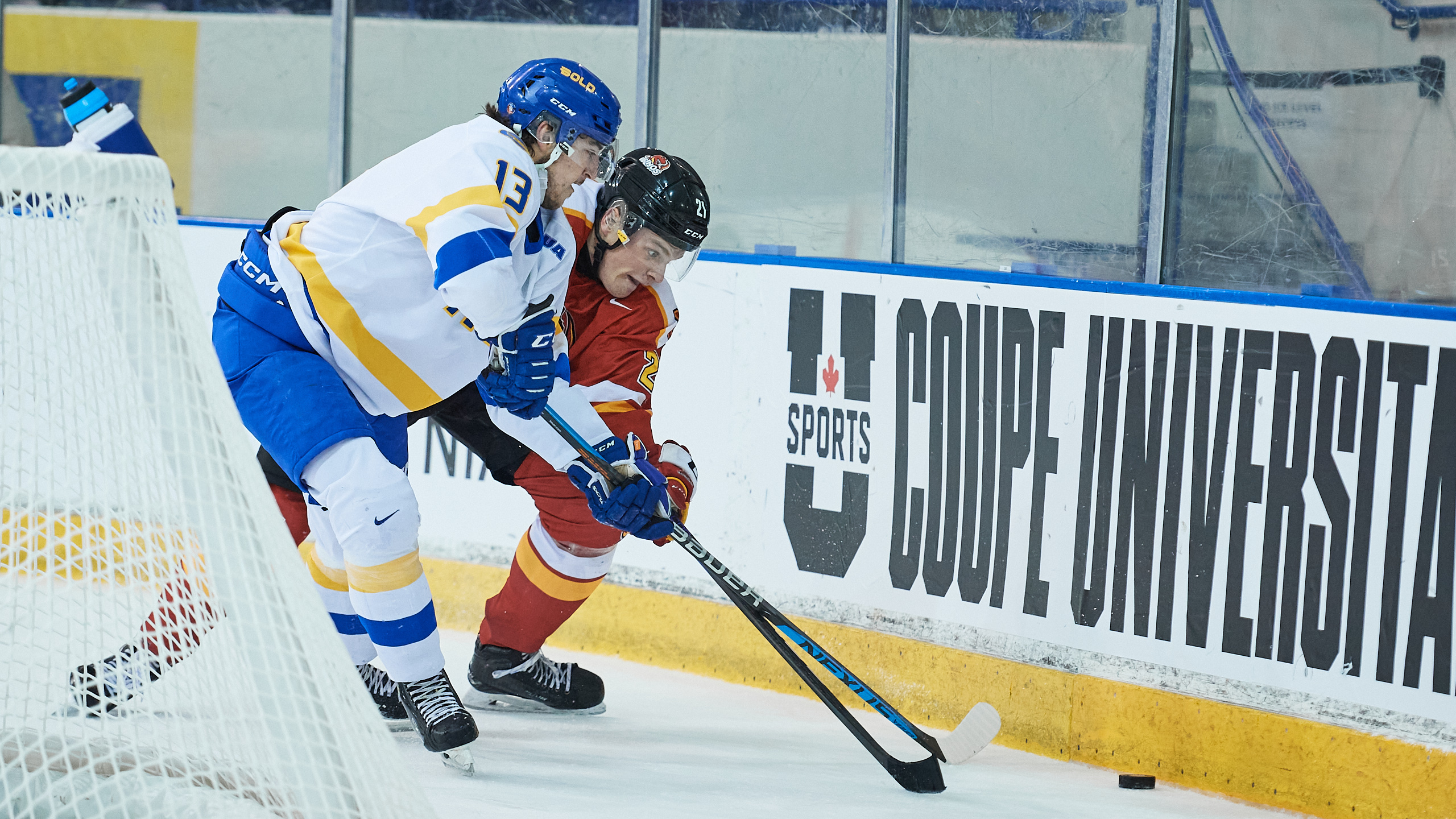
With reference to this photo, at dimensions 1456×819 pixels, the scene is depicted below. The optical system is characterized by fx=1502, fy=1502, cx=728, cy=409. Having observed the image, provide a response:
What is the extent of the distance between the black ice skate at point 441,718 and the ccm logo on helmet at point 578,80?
98 centimetres

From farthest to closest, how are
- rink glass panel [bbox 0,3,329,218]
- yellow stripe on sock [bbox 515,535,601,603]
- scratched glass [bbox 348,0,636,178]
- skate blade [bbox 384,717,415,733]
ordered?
rink glass panel [bbox 0,3,329,218] < scratched glass [bbox 348,0,636,178] < yellow stripe on sock [bbox 515,535,601,603] < skate blade [bbox 384,717,415,733]

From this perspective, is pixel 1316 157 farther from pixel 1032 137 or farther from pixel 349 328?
pixel 349 328

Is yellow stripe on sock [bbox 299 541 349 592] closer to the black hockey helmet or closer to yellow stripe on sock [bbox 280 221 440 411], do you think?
yellow stripe on sock [bbox 280 221 440 411]

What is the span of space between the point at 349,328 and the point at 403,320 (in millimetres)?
86

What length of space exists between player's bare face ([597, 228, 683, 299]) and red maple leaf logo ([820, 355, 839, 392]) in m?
0.53

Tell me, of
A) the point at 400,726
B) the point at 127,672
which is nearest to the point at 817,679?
the point at 400,726

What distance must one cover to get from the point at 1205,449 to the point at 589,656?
1.52 meters

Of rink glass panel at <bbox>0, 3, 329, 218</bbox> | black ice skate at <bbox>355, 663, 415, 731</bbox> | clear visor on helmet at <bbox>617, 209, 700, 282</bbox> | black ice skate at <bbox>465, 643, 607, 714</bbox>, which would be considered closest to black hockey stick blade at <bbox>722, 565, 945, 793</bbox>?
black ice skate at <bbox>465, 643, 607, 714</bbox>

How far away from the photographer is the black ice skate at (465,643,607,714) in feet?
9.59

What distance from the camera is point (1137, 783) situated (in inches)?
102

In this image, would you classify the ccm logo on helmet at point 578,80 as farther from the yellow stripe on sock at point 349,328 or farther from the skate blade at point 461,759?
the skate blade at point 461,759

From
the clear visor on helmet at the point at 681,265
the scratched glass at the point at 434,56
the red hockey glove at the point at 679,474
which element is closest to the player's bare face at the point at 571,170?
the clear visor on helmet at the point at 681,265

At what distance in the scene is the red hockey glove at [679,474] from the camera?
2812 millimetres

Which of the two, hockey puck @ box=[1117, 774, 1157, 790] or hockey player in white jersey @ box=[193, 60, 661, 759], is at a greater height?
hockey player in white jersey @ box=[193, 60, 661, 759]
